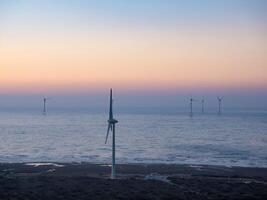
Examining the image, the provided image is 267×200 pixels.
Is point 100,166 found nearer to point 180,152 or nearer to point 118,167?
point 118,167

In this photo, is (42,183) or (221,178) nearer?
(42,183)

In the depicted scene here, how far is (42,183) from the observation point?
3797cm

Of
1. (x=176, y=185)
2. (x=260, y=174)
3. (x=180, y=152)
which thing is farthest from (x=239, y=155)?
(x=176, y=185)

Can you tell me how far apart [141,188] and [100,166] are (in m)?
18.6

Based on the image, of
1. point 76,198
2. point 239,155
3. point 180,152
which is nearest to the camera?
point 76,198

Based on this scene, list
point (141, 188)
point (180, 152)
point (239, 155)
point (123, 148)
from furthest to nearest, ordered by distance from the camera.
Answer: point (123, 148)
point (180, 152)
point (239, 155)
point (141, 188)

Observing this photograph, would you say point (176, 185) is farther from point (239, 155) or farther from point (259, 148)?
point (259, 148)

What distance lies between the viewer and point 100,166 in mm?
54656

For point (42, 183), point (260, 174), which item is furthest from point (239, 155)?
point (42, 183)

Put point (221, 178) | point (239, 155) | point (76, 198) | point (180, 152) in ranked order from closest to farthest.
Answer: point (76, 198) → point (221, 178) → point (239, 155) → point (180, 152)

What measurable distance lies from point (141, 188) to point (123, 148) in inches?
1768

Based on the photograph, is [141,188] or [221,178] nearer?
[141,188]

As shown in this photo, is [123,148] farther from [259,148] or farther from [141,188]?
[141,188]

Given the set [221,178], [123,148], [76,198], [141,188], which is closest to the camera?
→ [76,198]
